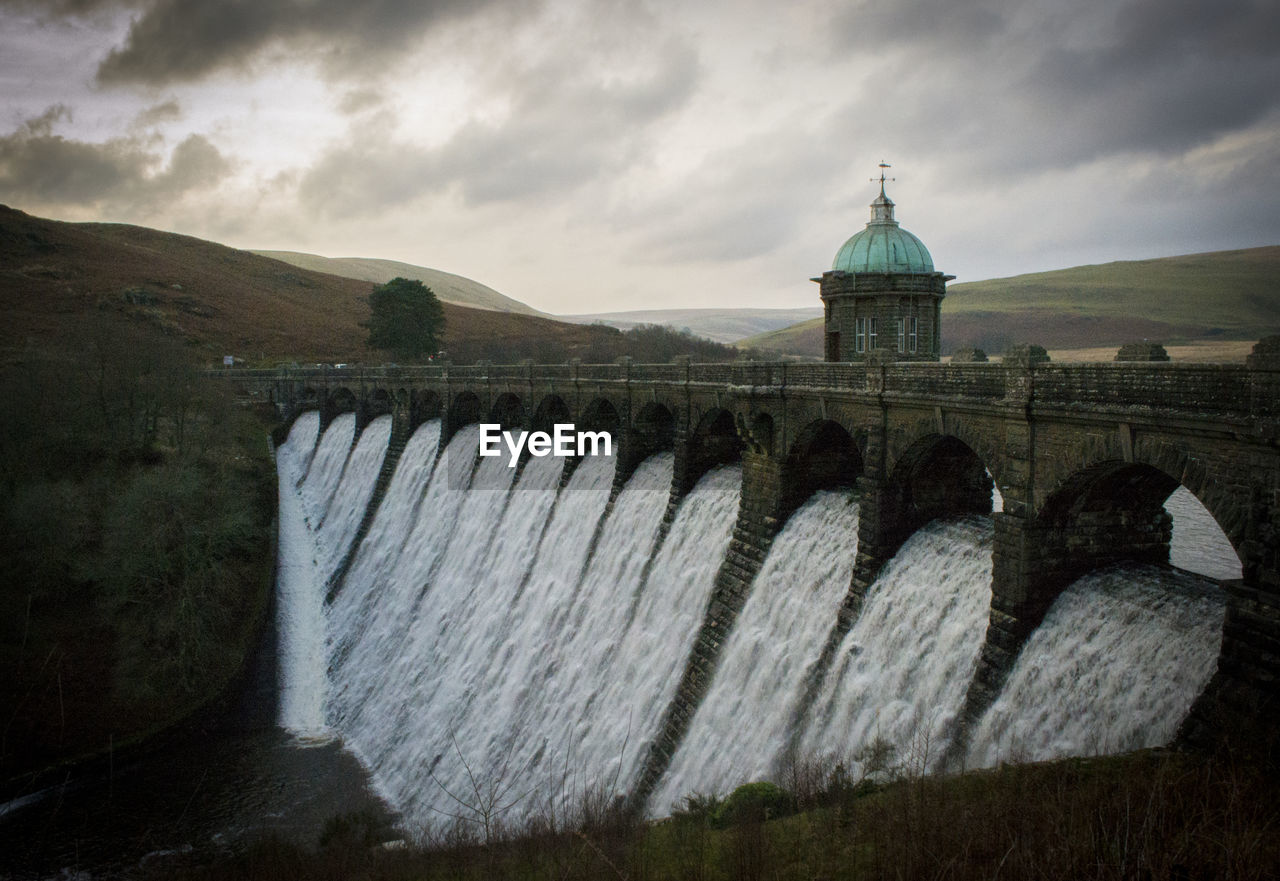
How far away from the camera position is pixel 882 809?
978 cm

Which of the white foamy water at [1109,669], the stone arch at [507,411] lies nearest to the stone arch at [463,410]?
the stone arch at [507,411]

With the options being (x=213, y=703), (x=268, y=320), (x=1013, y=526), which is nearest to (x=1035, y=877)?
(x=1013, y=526)

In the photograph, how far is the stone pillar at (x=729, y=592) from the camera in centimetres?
2122

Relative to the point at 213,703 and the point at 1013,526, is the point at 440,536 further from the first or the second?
the point at 1013,526

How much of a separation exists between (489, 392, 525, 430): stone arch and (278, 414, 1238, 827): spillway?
7.34 ft

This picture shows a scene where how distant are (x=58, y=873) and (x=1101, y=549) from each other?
29.3m

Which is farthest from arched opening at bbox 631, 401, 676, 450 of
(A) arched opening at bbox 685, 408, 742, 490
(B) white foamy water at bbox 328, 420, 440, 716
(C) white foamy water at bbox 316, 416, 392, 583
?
(C) white foamy water at bbox 316, 416, 392, 583

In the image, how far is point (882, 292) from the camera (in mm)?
35406

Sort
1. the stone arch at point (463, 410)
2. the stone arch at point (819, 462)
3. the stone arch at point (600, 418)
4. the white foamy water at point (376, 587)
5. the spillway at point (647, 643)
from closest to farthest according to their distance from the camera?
the spillway at point (647, 643) → the stone arch at point (819, 462) → the white foamy water at point (376, 587) → the stone arch at point (600, 418) → the stone arch at point (463, 410)

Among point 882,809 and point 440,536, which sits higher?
point 882,809

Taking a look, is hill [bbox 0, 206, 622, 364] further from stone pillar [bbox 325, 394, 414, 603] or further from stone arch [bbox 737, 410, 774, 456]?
stone arch [bbox 737, 410, 774, 456]

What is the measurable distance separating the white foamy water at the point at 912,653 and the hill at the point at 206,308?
91.8 meters

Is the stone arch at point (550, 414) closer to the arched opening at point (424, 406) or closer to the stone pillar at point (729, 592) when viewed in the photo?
the arched opening at point (424, 406)

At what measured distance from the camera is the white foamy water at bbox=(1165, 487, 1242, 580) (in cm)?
1795
